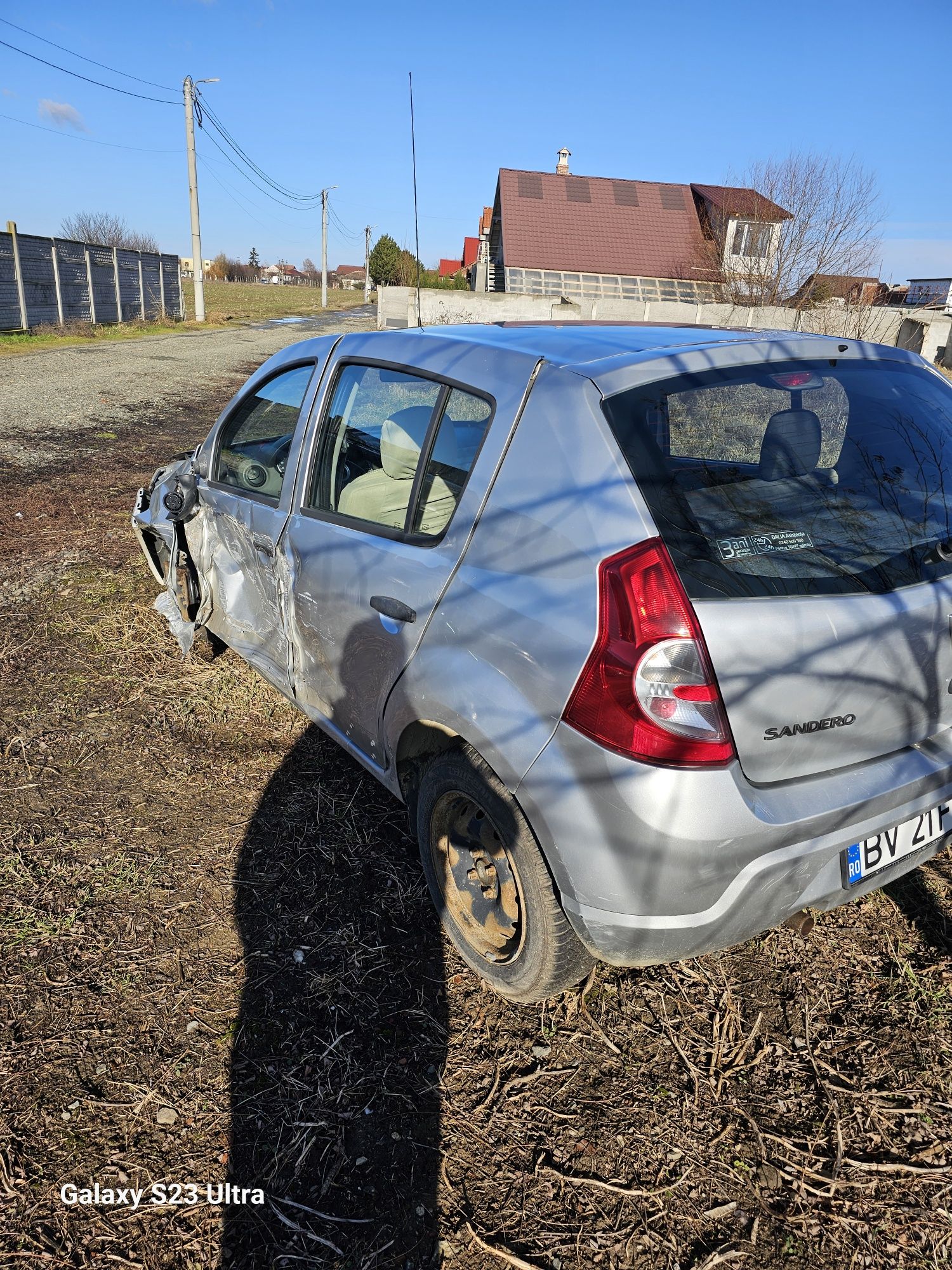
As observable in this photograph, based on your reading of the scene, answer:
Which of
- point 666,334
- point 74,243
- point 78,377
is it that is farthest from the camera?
point 74,243

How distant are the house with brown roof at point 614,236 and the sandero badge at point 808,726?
31210 millimetres

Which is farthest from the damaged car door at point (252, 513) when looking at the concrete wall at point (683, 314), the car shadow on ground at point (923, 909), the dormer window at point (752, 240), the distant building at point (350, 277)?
the distant building at point (350, 277)

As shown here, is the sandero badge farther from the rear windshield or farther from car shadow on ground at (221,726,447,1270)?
car shadow on ground at (221,726,447,1270)

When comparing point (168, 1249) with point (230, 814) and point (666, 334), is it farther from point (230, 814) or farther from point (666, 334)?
point (666, 334)

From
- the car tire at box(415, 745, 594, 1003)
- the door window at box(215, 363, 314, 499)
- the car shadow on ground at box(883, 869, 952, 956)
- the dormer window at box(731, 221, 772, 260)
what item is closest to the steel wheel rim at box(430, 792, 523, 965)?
the car tire at box(415, 745, 594, 1003)

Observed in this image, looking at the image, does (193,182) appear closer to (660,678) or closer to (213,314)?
(213,314)

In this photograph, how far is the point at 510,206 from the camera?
107ft

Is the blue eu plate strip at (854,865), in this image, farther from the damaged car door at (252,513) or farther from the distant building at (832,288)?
the distant building at (832,288)

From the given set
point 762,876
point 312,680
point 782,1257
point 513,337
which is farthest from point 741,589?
point 312,680

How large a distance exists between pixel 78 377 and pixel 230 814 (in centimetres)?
1508

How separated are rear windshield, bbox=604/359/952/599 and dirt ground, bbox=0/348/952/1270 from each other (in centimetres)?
130

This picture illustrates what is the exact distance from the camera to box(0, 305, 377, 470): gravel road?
399 inches

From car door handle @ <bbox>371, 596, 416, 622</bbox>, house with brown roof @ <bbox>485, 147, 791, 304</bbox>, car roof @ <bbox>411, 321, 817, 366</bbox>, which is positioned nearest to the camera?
car roof @ <bbox>411, 321, 817, 366</bbox>

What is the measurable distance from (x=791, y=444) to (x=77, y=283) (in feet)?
97.2
